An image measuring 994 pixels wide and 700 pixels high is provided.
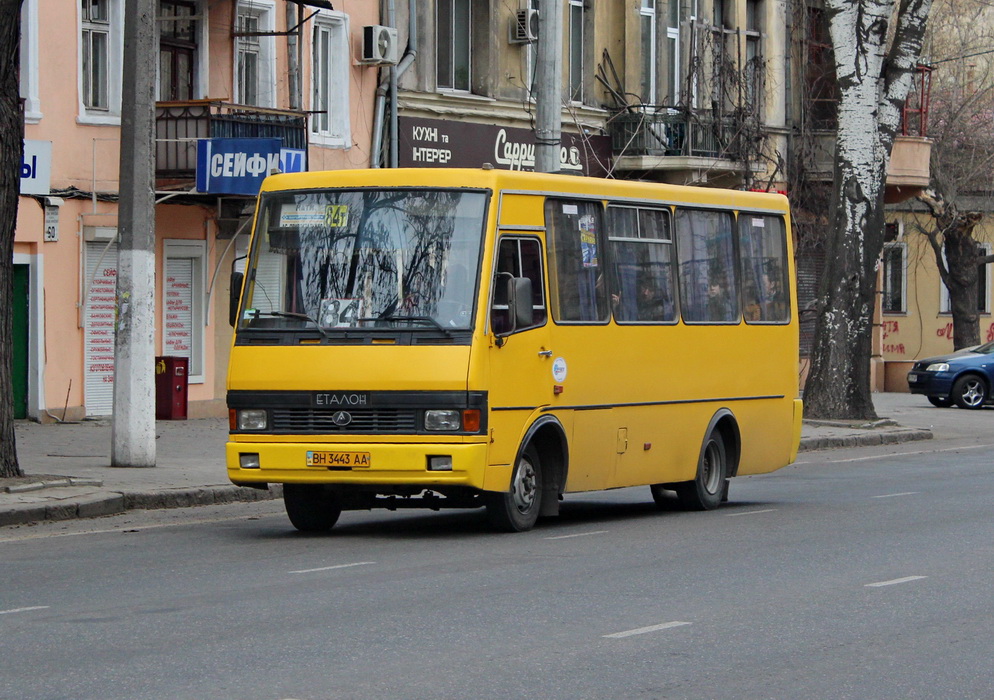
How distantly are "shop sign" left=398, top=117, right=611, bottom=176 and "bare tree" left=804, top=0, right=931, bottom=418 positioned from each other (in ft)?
15.5

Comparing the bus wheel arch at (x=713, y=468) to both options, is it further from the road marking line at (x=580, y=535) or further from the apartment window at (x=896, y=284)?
the apartment window at (x=896, y=284)

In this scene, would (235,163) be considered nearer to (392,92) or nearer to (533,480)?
(392,92)

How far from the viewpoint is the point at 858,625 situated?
29.5ft

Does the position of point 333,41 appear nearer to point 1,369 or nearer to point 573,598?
point 1,369

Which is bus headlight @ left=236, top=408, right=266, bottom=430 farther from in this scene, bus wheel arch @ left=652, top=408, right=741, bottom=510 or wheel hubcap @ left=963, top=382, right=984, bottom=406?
wheel hubcap @ left=963, top=382, right=984, bottom=406

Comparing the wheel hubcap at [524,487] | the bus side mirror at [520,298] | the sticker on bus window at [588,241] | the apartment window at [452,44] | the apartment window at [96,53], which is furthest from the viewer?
the apartment window at [452,44]

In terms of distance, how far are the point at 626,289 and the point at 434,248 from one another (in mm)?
2372

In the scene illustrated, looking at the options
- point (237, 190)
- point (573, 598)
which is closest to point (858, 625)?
point (573, 598)

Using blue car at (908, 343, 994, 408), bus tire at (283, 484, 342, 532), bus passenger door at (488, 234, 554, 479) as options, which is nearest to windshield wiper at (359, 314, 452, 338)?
bus passenger door at (488, 234, 554, 479)

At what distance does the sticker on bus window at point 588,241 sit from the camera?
1409cm

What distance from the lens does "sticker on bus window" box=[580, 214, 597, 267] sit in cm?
1409

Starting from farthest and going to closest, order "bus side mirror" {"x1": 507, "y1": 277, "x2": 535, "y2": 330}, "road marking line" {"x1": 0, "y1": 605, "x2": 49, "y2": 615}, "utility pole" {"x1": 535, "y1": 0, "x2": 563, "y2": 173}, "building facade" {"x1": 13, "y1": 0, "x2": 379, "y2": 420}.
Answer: "building facade" {"x1": 13, "y1": 0, "x2": 379, "y2": 420} < "utility pole" {"x1": 535, "y1": 0, "x2": 563, "y2": 173} < "bus side mirror" {"x1": 507, "y1": 277, "x2": 535, "y2": 330} < "road marking line" {"x1": 0, "y1": 605, "x2": 49, "y2": 615}

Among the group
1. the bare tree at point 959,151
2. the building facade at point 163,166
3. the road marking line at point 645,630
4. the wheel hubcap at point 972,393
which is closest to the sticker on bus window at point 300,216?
the road marking line at point 645,630

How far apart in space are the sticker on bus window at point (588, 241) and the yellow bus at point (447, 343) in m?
0.02
